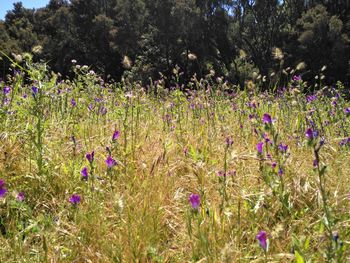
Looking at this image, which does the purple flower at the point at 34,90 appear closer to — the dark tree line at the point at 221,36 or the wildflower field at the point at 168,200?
the wildflower field at the point at 168,200

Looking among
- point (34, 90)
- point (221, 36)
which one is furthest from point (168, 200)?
point (221, 36)

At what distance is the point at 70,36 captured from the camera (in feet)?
108

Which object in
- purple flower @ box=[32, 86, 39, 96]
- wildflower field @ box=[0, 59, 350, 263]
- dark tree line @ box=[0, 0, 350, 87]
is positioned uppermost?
dark tree line @ box=[0, 0, 350, 87]

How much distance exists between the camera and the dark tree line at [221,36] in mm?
23500

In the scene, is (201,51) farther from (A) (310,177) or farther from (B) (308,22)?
(A) (310,177)

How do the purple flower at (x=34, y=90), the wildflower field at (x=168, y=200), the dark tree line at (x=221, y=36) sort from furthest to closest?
the dark tree line at (x=221, y=36)
the purple flower at (x=34, y=90)
the wildflower field at (x=168, y=200)

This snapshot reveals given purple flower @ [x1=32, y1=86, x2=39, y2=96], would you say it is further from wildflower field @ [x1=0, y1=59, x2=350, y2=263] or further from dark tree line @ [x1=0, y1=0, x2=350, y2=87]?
dark tree line @ [x1=0, y1=0, x2=350, y2=87]

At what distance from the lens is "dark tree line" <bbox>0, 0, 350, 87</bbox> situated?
77.1 ft

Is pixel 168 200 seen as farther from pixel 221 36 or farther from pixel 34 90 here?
pixel 221 36

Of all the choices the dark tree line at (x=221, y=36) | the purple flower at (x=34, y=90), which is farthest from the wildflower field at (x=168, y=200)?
the dark tree line at (x=221, y=36)

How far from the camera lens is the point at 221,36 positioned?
27250 mm

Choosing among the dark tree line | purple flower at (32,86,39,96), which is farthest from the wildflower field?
the dark tree line

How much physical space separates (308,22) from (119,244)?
24.8 m

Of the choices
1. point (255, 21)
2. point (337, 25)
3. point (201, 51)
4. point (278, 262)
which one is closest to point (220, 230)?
point (278, 262)
